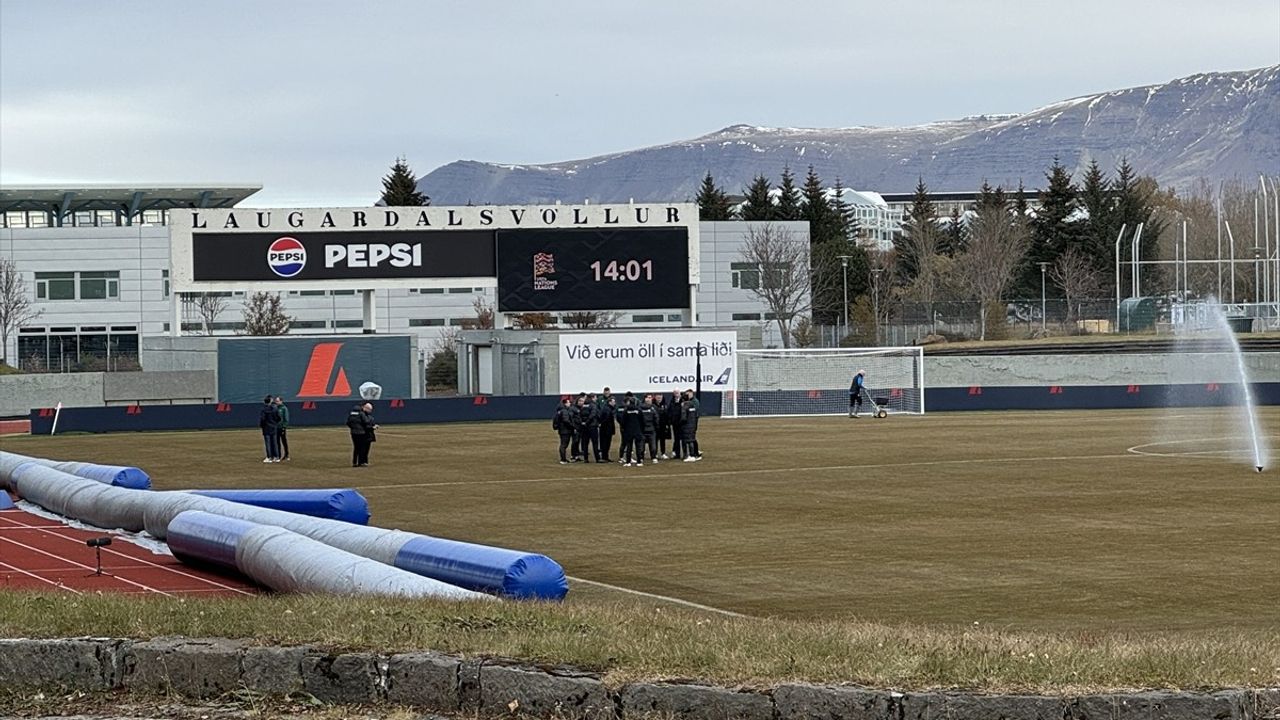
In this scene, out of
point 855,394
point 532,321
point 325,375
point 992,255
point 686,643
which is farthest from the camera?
point 992,255

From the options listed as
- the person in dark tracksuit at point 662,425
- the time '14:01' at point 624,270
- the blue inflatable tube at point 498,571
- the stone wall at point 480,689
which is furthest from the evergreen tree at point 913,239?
the stone wall at point 480,689

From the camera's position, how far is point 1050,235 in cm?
12512

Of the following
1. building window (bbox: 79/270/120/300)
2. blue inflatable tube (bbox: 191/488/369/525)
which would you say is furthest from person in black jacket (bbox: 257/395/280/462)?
building window (bbox: 79/270/120/300)

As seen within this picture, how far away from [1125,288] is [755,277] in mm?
33445

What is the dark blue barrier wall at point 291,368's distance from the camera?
66500 mm

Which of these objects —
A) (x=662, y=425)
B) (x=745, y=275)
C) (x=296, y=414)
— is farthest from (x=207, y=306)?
(x=662, y=425)

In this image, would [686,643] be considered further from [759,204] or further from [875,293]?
[759,204]

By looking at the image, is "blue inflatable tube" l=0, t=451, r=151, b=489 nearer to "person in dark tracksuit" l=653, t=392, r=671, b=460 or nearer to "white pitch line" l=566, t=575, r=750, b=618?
"white pitch line" l=566, t=575, r=750, b=618

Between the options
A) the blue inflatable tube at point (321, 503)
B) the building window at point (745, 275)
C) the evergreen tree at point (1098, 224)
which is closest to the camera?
the blue inflatable tube at point (321, 503)

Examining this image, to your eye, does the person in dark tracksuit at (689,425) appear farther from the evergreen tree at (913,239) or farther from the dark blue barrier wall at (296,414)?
the evergreen tree at (913,239)

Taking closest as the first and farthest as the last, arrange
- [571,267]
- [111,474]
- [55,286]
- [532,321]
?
[111,474] < [571,267] < [532,321] < [55,286]

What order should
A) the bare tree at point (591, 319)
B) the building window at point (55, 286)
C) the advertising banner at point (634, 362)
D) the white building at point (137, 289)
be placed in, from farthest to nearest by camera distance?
1. the building window at point (55, 286)
2. the white building at point (137, 289)
3. the bare tree at point (591, 319)
4. the advertising banner at point (634, 362)

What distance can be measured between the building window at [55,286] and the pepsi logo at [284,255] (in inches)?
1717

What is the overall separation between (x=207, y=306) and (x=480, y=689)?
102262mm
